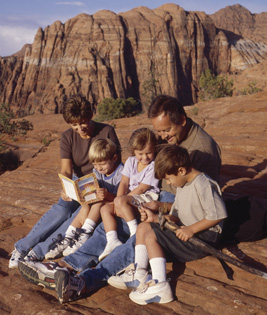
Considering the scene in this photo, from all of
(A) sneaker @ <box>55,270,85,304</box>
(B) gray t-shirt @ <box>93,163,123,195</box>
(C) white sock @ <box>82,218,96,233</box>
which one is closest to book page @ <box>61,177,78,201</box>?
(C) white sock @ <box>82,218,96,233</box>

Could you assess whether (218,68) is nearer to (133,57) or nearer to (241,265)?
(133,57)

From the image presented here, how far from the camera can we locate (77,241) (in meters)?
3.55

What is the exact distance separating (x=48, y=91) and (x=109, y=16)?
1736 centimetres

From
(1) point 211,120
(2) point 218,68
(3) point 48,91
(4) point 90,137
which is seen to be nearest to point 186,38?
(2) point 218,68

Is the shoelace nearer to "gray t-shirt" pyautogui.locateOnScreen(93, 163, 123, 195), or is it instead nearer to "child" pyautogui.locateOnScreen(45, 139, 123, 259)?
"child" pyautogui.locateOnScreen(45, 139, 123, 259)

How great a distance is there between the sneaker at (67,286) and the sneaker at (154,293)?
0.45m

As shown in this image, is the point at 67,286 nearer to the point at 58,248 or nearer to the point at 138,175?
the point at 58,248

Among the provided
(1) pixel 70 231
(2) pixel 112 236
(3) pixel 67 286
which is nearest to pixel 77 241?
(1) pixel 70 231

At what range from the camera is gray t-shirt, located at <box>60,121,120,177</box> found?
4.27m

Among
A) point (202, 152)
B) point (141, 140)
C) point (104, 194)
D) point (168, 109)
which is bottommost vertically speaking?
point (104, 194)

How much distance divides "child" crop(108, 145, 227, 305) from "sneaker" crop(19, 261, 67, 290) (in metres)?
0.50

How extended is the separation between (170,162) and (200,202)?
423 millimetres

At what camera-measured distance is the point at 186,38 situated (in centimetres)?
5844

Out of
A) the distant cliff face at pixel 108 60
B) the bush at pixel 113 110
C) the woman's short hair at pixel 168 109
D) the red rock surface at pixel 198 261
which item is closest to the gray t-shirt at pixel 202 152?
the woman's short hair at pixel 168 109
